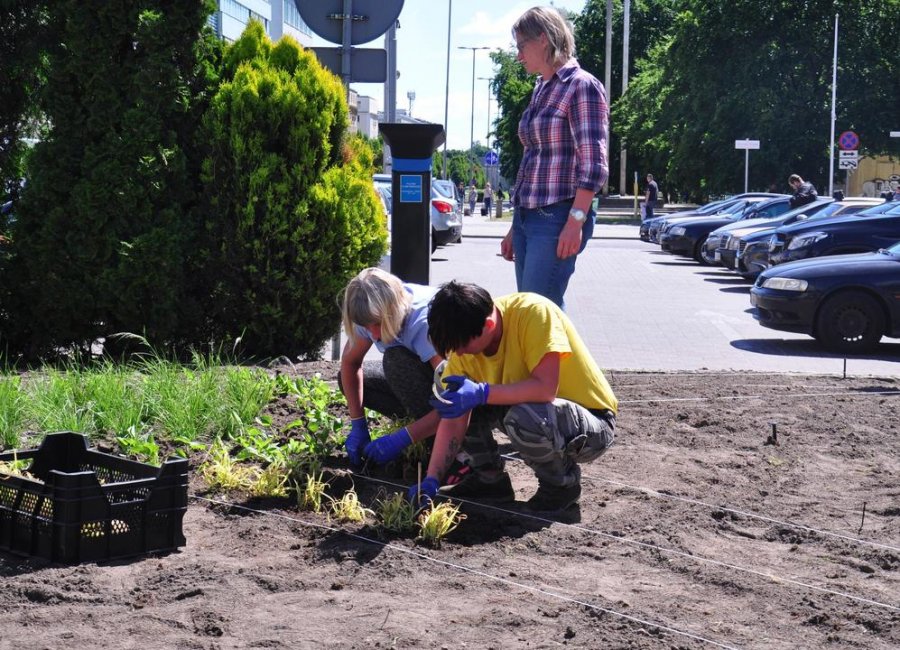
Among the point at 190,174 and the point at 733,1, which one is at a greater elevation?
the point at 733,1

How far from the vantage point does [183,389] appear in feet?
20.5

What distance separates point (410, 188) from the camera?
8.50 m

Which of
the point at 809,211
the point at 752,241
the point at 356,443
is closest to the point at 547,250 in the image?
the point at 356,443

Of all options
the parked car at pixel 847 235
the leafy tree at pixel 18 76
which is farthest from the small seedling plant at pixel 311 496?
the parked car at pixel 847 235

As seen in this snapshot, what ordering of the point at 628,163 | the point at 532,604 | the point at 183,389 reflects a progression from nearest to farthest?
the point at 532,604 → the point at 183,389 → the point at 628,163

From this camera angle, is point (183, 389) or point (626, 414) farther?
point (626, 414)

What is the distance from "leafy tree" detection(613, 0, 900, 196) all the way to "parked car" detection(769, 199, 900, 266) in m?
34.2

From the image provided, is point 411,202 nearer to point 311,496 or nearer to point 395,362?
point 395,362

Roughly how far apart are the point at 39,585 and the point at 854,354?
9.46 metres

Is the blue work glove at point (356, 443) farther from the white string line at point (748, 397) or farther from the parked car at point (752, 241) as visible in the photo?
the parked car at point (752, 241)

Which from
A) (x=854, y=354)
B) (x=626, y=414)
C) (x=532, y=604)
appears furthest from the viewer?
(x=854, y=354)

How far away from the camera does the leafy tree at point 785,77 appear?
4916cm

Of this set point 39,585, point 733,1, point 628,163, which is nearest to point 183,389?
point 39,585

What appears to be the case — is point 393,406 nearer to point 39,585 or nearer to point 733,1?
point 39,585
